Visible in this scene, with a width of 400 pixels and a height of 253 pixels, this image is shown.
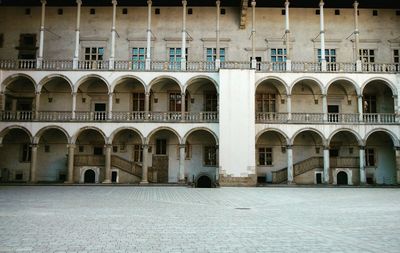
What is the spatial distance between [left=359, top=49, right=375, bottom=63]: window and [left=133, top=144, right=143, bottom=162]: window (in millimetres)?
20527

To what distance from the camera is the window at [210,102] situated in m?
32.2

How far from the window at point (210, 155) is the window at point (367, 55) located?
49.5 ft

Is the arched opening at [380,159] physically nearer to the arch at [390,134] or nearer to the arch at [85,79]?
the arch at [390,134]

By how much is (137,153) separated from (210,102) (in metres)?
7.54

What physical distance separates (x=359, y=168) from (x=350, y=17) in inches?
524

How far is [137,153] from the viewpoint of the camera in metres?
32.0

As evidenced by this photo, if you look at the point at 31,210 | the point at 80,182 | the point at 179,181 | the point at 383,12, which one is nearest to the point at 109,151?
the point at 80,182

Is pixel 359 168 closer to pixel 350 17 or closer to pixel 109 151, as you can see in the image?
pixel 350 17

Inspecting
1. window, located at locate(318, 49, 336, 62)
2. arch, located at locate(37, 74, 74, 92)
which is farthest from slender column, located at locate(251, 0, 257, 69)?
arch, located at locate(37, 74, 74, 92)

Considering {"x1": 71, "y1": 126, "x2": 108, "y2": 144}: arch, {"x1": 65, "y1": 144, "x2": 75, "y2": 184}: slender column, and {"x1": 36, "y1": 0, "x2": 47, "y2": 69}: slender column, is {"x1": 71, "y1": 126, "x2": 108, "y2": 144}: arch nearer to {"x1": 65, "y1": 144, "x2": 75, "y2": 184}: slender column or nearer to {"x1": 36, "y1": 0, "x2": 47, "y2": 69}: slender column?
{"x1": 65, "y1": 144, "x2": 75, "y2": 184}: slender column

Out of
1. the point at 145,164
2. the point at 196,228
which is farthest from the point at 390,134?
the point at 196,228

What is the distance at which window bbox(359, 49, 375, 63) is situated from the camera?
32897 mm

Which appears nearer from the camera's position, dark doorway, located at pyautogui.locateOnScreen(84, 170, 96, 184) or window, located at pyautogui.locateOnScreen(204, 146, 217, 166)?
dark doorway, located at pyautogui.locateOnScreen(84, 170, 96, 184)

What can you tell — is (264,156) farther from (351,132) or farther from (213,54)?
(213,54)
